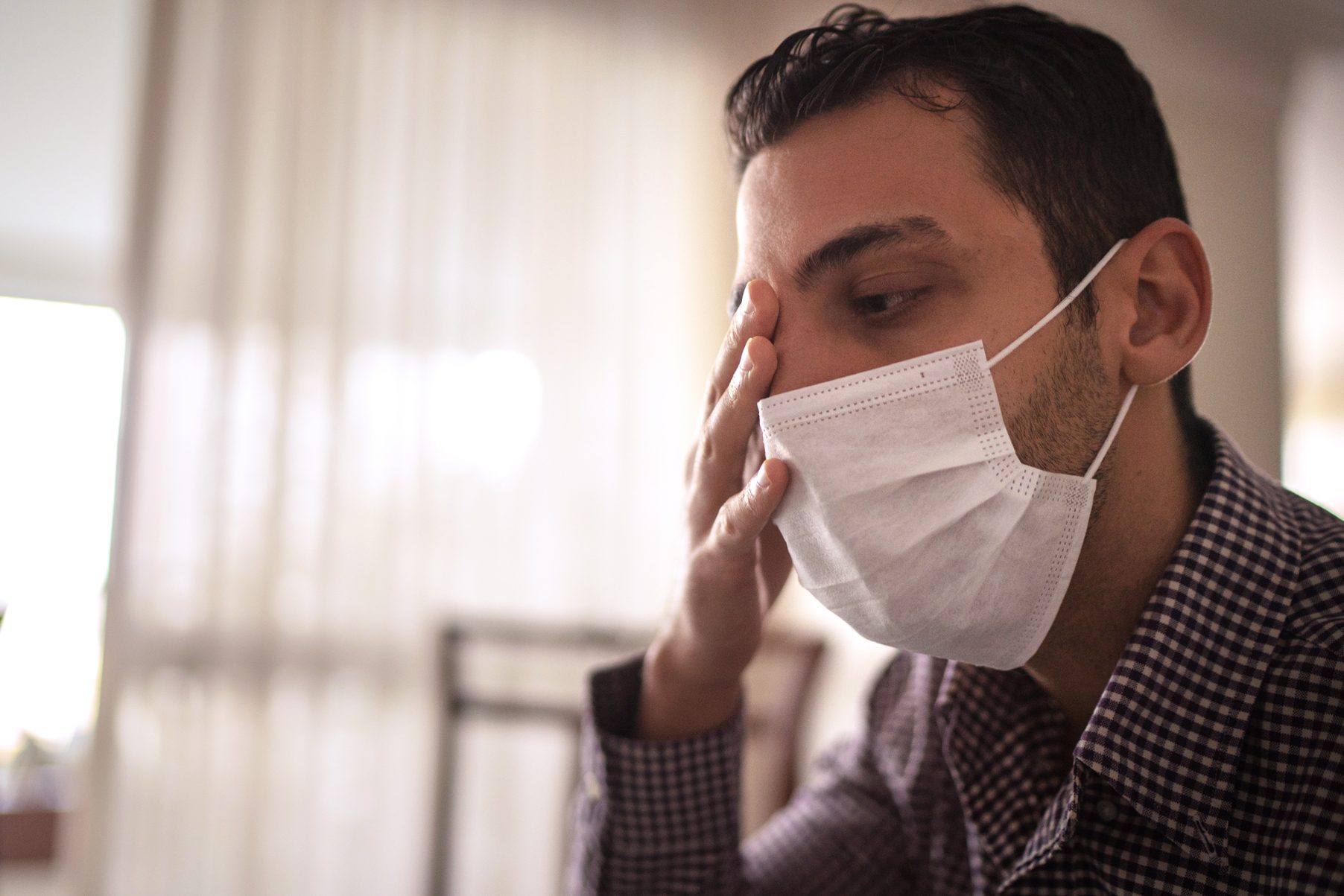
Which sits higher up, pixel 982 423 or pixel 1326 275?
pixel 1326 275

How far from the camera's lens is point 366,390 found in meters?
2.88

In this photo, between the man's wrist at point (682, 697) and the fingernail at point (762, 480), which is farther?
the man's wrist at point (682, 697)

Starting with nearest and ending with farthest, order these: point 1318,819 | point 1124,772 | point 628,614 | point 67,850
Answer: point 1318,819
point 1124,772
point 67,850
point 628,614

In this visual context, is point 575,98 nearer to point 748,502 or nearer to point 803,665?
point 803,665

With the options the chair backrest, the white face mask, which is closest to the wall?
the chair backrest

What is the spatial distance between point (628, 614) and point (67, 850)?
1648mm

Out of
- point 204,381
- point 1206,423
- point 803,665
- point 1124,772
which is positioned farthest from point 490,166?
point 1124,772

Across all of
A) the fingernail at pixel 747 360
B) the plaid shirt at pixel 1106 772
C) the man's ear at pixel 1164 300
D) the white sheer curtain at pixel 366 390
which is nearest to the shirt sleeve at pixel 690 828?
the plaid shirt at pixel 1106 772

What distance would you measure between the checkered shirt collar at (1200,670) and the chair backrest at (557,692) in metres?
1.53

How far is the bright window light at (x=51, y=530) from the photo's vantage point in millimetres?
4715

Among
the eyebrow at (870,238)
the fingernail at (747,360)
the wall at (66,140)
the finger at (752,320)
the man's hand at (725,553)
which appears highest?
the wall at (66,140)

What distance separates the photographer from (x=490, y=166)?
3.04 meters

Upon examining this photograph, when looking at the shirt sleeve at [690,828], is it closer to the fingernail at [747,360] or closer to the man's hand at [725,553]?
the man's hand at [725,553]

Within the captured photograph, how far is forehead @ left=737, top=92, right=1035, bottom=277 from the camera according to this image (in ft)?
2.82
